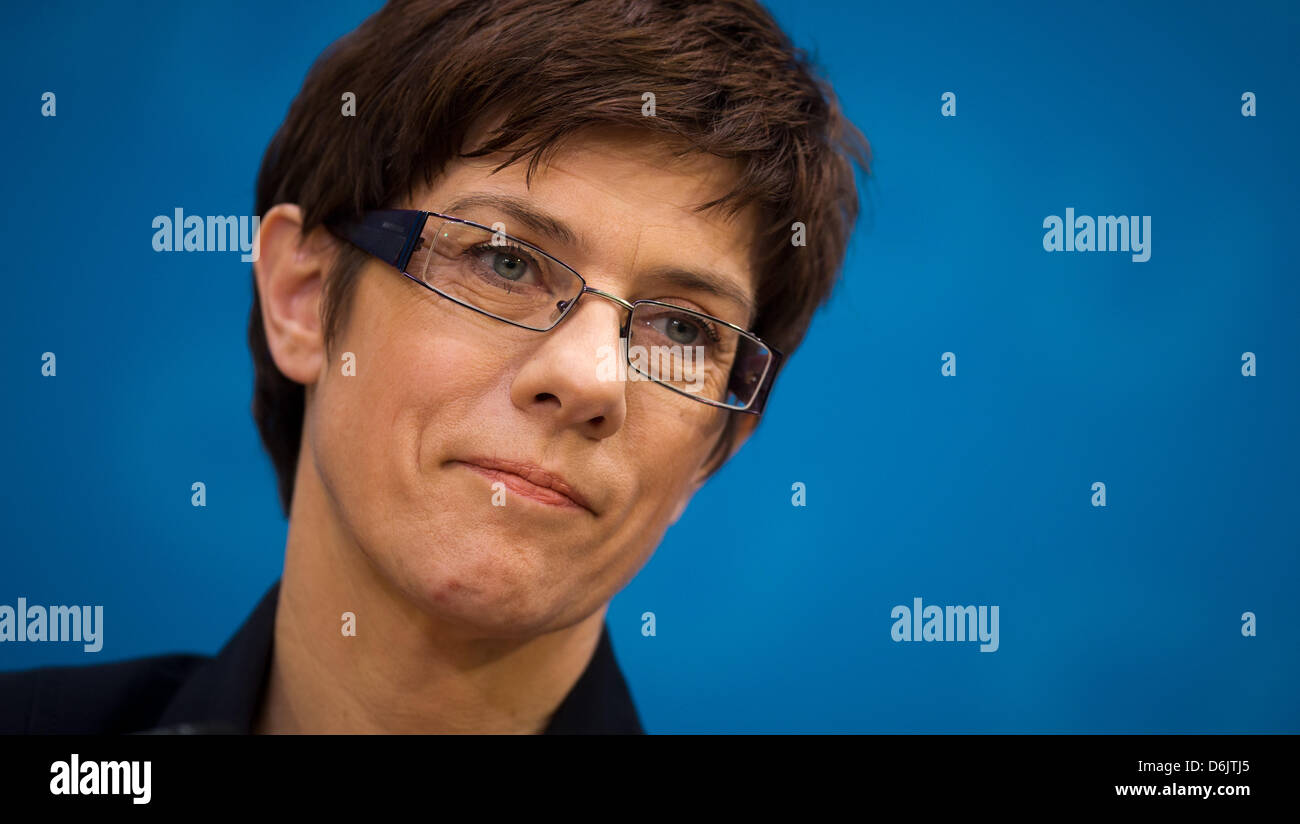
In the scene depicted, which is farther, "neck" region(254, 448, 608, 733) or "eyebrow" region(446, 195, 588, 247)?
"neck" region(254, 448, 608, 733)

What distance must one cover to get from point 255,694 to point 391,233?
2.80 feet

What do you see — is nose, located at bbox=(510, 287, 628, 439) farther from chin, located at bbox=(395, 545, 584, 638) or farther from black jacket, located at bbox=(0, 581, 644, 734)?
black jacket, located at bbox=(0, 581, 644, 734)

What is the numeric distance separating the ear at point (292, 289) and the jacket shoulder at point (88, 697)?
2.46 ft

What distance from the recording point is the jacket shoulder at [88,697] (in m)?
2.02

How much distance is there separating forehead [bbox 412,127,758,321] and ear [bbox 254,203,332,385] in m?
0.26

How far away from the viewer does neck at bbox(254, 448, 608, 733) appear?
1.79 meters

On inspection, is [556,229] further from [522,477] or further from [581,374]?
[522,477]

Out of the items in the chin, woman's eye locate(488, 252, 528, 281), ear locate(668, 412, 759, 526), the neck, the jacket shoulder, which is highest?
woman's eye locate(488, 252, 528, 281)

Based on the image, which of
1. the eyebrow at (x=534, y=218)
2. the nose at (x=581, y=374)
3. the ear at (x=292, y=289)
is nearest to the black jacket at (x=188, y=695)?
the ear at (x=292, y=289)

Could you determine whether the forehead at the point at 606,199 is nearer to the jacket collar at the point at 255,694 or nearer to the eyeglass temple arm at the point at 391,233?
the eyeglass temple arm at the point at 391,233

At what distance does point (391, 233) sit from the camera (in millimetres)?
1715

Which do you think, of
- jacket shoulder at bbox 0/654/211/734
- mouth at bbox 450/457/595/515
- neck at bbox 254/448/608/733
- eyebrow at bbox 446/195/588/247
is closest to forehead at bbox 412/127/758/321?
eyebrow at bbox 446/195/588/247
